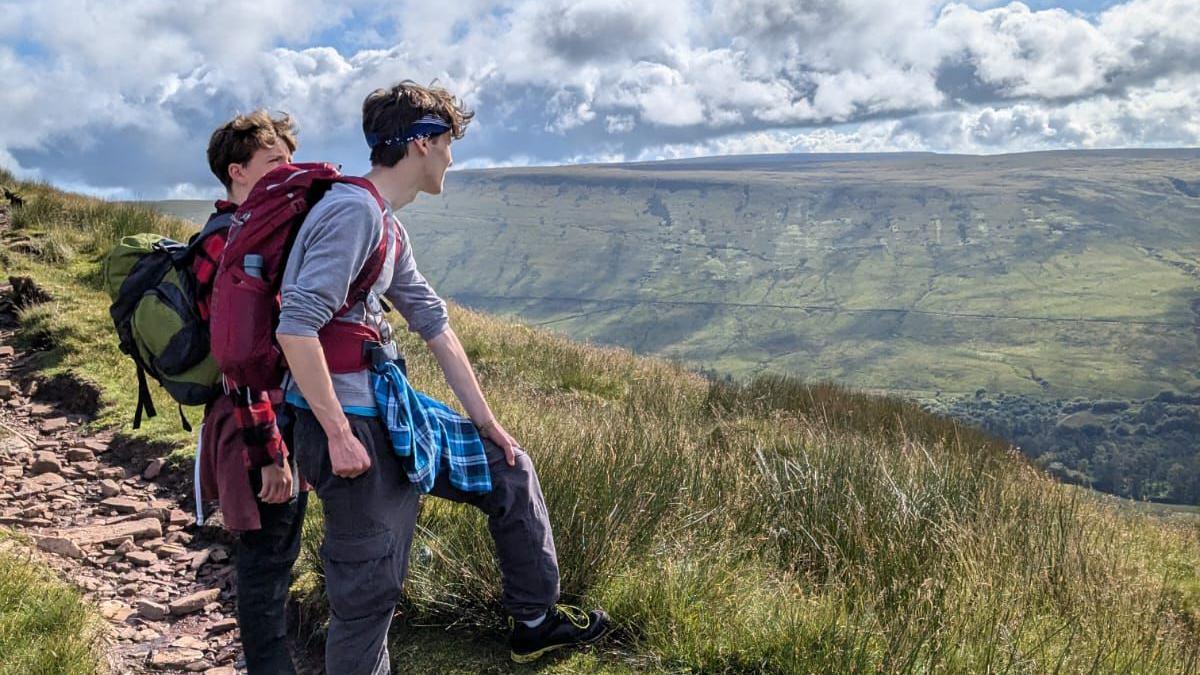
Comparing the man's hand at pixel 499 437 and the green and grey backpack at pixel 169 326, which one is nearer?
the green and grey backpack at pixel 169 326

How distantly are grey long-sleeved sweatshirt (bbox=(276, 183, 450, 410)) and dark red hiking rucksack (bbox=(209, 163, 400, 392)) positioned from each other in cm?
4

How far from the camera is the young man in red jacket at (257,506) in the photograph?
8.05 ft

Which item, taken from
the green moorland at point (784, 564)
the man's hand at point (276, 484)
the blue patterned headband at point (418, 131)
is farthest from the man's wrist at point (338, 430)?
the green moorland at point (784, 564)

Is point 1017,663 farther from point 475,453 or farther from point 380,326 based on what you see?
point 380,326

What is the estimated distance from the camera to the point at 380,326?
2305 millimetres

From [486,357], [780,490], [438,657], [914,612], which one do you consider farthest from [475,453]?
[486,357]

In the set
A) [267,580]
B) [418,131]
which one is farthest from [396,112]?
[267,580]

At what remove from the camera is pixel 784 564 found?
409 centimetres

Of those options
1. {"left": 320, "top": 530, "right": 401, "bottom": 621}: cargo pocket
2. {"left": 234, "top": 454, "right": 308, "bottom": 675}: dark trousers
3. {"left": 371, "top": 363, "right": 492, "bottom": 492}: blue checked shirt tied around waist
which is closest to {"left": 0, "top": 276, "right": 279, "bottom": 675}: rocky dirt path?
{"left": 234, "top": 454, "right": 308, "bottom": 675}: dark trousers

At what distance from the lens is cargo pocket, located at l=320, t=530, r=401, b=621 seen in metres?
2.23

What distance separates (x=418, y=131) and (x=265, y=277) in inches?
21.3

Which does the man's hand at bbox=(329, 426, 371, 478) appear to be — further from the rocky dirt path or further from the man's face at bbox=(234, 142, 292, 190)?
the rocky dirt path

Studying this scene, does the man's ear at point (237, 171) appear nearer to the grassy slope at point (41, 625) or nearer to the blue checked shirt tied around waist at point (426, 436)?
the blue checked shirt tied around waist at point (426, 436)

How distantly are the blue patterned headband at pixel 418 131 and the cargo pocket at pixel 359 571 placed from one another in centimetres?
102
